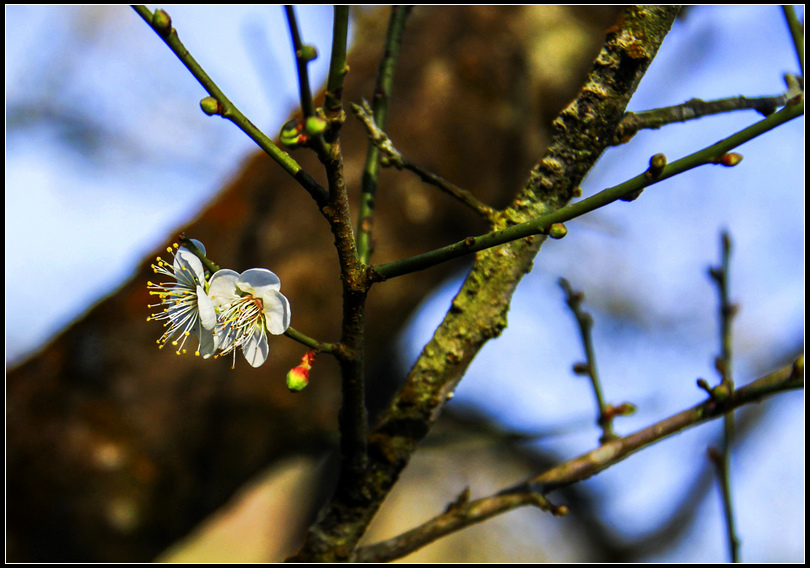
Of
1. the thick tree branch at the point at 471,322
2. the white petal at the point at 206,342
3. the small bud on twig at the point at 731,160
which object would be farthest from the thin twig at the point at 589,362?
the white petal at the point at 206,342

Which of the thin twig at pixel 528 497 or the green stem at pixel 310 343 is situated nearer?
the green stem at pixel 310 343

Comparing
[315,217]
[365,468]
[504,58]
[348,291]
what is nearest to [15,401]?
[315,217]

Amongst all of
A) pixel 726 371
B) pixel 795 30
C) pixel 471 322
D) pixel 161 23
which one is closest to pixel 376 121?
pixel 471 322

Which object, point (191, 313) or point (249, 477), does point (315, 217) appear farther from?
point (191, 313)

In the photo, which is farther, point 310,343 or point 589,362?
point 589,362

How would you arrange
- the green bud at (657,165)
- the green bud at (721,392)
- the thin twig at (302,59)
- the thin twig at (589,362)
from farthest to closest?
the thin twig at (589,362), the green bud at (721,392), the green bud at (657,165), the thin twig at (302,59)

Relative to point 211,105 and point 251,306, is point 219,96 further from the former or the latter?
point 251,306

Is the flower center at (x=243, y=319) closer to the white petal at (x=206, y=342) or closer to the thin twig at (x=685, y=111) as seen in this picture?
the white petal at (x=206, y=342)
